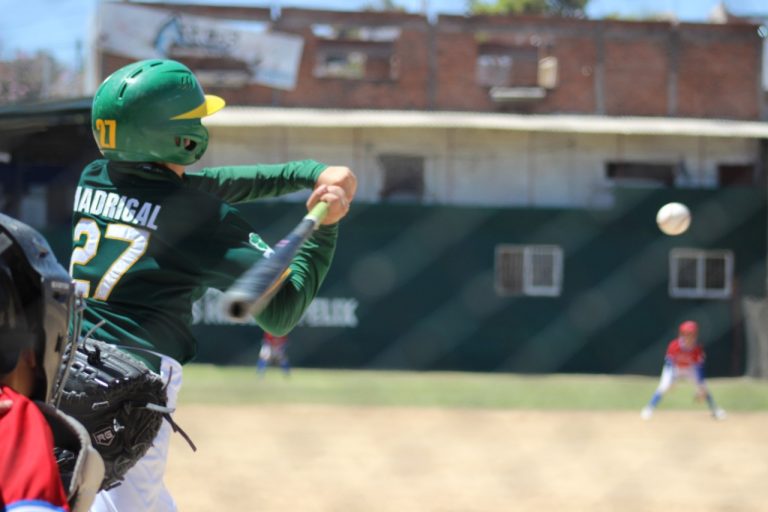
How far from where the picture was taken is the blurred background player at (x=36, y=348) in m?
1.69

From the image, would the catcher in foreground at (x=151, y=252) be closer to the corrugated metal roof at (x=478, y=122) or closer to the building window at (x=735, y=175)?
the corrugated metal roof at (x=478, y=122)

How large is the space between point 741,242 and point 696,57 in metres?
6.48

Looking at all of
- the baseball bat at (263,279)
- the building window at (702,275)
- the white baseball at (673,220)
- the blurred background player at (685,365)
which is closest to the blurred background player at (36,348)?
the baseball bat at (263,279)

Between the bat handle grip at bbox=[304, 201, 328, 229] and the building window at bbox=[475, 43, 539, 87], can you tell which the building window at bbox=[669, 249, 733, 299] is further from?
the bat handle grip at bbox=[304, 201, 328, 229]

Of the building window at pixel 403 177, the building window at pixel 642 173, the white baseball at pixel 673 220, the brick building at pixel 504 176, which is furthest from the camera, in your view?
the building window at pixel 642 173

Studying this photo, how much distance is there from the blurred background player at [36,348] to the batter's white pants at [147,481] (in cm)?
90

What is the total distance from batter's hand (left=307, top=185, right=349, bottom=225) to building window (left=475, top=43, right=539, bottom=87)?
19.7m

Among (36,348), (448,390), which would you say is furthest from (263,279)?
(448,390)

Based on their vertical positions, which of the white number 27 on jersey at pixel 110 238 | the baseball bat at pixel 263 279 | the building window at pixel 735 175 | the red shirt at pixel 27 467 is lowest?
the building window at pixel 735 175

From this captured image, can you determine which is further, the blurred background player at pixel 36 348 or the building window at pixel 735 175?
the building window at pixel 735 175

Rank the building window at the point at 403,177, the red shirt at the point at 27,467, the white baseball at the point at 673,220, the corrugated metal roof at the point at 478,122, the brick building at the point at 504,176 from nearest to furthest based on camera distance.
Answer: the red shirt at the point at 27,467 → the white baseball at the point at 673,220 → the brick building at the point at 504,176 → the corrugated metal roof at the point at 478,122 → the building window at the point at 403,177

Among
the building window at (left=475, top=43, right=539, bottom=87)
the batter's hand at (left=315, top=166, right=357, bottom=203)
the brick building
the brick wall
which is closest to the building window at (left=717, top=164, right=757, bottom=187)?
the brick building

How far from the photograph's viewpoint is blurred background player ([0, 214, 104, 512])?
1689mm

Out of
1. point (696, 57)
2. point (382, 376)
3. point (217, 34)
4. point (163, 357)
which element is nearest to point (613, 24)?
point (696, 57)
